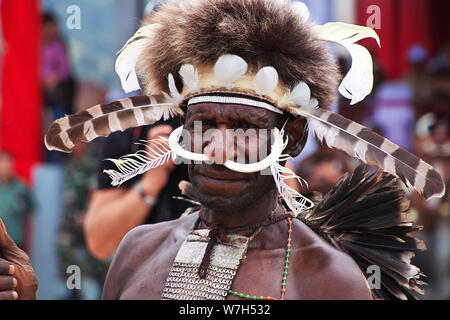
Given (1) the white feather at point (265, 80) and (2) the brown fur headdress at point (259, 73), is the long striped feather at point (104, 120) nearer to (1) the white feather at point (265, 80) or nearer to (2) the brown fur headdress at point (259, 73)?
(2) the brown fur headdress at point (259, 73)

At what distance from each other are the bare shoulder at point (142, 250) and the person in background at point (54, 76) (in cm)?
502

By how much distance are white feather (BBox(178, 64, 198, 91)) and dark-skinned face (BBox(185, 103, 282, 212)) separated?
0.31ft

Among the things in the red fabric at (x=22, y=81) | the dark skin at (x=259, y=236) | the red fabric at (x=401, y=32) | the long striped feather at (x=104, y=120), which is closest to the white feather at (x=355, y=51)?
the dark skin at (x=259, y=236)

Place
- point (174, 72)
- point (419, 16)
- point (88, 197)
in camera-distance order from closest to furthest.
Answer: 1. point (174, 72)
2. point (88, 197)
3. point (419, 16)

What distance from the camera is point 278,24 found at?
8.86 feet

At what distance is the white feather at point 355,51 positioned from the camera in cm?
276

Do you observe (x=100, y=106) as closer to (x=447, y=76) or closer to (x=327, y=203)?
(x=327, y=203)

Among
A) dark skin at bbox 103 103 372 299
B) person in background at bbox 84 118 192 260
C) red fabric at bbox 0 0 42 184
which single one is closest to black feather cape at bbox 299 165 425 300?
dark skin at bbox 103 103 372 299

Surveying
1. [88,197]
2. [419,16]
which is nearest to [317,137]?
[88,197]

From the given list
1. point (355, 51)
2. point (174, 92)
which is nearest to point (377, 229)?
point (355, 51)

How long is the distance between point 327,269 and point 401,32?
6789 mm

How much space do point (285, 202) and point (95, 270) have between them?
11.3ft
